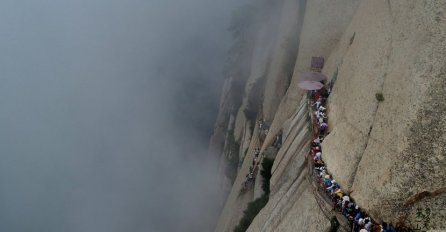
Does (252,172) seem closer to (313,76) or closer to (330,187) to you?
(313,76)

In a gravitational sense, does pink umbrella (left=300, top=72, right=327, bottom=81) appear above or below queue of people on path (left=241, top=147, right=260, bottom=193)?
above

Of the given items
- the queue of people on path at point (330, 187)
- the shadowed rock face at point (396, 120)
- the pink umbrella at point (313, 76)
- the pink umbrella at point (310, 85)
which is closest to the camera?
the shadowed rock face at point (396, 120)

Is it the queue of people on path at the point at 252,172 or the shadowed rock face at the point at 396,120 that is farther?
the queue of people on path at the point at 252,172

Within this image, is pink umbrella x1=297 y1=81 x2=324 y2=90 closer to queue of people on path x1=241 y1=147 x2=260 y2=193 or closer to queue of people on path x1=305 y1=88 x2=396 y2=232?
queue of people on path x1=305 y1=88 x2=396 y2=232

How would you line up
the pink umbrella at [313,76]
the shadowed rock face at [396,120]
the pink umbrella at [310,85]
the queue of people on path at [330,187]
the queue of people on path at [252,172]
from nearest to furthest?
1. the shadowed rock face at [396,120]
2. the queue of people on path at [330,187]
3. the pink umbrella at [310,85]
4. the pink umbrella at [313,76]
5. the queue of people on path at [252,172]

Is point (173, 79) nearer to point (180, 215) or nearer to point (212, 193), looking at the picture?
point (180, 215)

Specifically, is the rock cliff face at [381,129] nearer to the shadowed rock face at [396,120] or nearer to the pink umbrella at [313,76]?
the shadowed rock face at [396,120]

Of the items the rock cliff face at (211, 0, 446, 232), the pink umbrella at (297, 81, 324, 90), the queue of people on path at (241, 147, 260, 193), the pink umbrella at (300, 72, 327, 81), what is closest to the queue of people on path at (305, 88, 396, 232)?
the rock cliff face at (211, 0, 446, 232)

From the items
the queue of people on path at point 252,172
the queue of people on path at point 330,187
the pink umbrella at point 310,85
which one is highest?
the pink umbrella at point 310,85

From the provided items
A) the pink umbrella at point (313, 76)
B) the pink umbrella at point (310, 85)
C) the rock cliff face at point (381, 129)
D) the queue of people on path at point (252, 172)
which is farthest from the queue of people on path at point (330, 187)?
the queue of people on path at point (252, 172)

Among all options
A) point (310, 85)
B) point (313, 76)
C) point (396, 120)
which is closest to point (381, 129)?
point (396, 120)
